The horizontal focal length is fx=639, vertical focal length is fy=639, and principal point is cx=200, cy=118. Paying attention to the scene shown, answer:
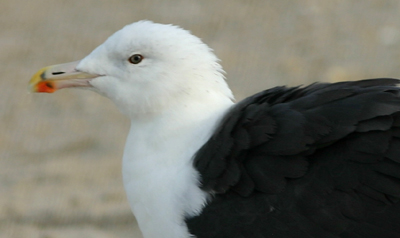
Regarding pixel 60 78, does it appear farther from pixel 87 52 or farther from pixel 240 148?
pixel 87 52

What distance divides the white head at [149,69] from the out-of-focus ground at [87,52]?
1678 mm

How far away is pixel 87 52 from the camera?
23.3 ft

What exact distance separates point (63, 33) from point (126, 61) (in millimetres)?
4261

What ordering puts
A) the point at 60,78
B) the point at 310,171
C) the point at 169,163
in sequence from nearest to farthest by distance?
the point at 310,171, the point at 169,163, the point at 60,78

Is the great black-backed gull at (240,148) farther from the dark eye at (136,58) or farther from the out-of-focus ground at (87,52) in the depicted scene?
the out-of-focus ground at (87,52)

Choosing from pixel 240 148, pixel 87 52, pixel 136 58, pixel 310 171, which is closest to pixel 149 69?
pixel 136 58

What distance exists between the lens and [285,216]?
293cm

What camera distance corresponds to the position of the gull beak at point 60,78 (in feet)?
11.8

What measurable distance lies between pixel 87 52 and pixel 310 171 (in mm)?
4612

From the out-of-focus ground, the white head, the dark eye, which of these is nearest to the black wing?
the white head

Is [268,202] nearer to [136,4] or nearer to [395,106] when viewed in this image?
[395,106]

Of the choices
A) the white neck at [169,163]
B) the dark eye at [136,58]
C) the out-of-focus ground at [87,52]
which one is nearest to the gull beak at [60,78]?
the dark eye at [136,58]

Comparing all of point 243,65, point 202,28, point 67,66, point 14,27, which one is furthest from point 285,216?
point 14,27

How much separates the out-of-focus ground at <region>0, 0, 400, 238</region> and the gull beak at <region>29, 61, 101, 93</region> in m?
1.57
